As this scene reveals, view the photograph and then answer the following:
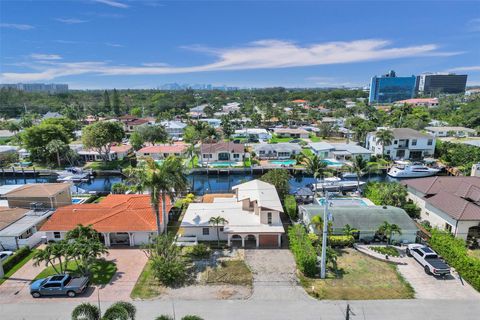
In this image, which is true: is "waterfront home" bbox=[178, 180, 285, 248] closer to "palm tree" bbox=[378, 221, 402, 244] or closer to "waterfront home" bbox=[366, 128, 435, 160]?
"palm tree" bbox=[378, 221, 402, 244]

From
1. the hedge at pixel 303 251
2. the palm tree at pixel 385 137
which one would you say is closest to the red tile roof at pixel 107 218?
the hedge at pixel 303 251

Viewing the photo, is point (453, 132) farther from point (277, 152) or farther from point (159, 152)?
point (159, 152)

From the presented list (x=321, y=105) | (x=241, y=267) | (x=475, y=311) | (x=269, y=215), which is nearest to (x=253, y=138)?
(x=269, y=215)

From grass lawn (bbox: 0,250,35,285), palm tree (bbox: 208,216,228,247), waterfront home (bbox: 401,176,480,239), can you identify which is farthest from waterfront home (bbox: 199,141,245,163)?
grass lawn (bbox: 0,250,35,285)

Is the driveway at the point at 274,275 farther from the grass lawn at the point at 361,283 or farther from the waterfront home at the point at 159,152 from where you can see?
the waterfront home at the point at 159,152

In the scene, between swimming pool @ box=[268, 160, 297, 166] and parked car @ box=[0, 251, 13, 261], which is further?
swimming pool @ box=[268, 160, 297, 166]

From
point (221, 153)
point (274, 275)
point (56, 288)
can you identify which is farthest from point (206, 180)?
point (56, 288)
